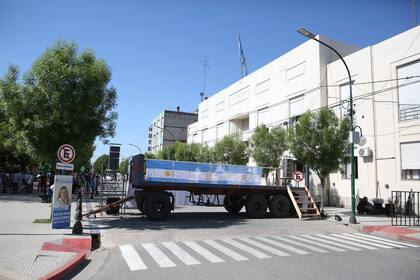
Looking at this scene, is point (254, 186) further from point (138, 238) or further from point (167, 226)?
point (138, 238)

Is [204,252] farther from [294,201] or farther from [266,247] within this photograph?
[294,201]

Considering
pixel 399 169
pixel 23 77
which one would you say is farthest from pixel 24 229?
pixel 399 169

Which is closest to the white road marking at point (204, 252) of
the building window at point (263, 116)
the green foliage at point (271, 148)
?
the green foliage at point (271, 148)

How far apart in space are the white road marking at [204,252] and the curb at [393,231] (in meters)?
7.34

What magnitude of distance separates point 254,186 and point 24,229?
10111 millimetres

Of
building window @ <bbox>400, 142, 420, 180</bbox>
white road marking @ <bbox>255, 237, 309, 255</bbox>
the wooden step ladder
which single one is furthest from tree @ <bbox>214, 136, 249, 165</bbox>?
white road marking @ <bbox>255, 237, 309, 255</bbox>

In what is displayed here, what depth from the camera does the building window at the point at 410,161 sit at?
67.1 ft

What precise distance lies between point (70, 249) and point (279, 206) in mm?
11758

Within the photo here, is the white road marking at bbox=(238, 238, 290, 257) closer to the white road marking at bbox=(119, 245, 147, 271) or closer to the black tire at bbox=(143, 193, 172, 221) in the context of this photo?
the white road marking at bbox=(119, 245, 147, 271)

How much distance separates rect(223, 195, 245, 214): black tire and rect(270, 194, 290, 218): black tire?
1583 millimetres

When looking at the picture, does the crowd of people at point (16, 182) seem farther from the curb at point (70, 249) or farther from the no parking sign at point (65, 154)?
the curb at point (70, 249)

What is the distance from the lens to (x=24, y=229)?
11594 millimetres

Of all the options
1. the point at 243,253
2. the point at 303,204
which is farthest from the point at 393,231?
the point at 243,253

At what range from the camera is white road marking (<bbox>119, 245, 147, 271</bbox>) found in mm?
7680
